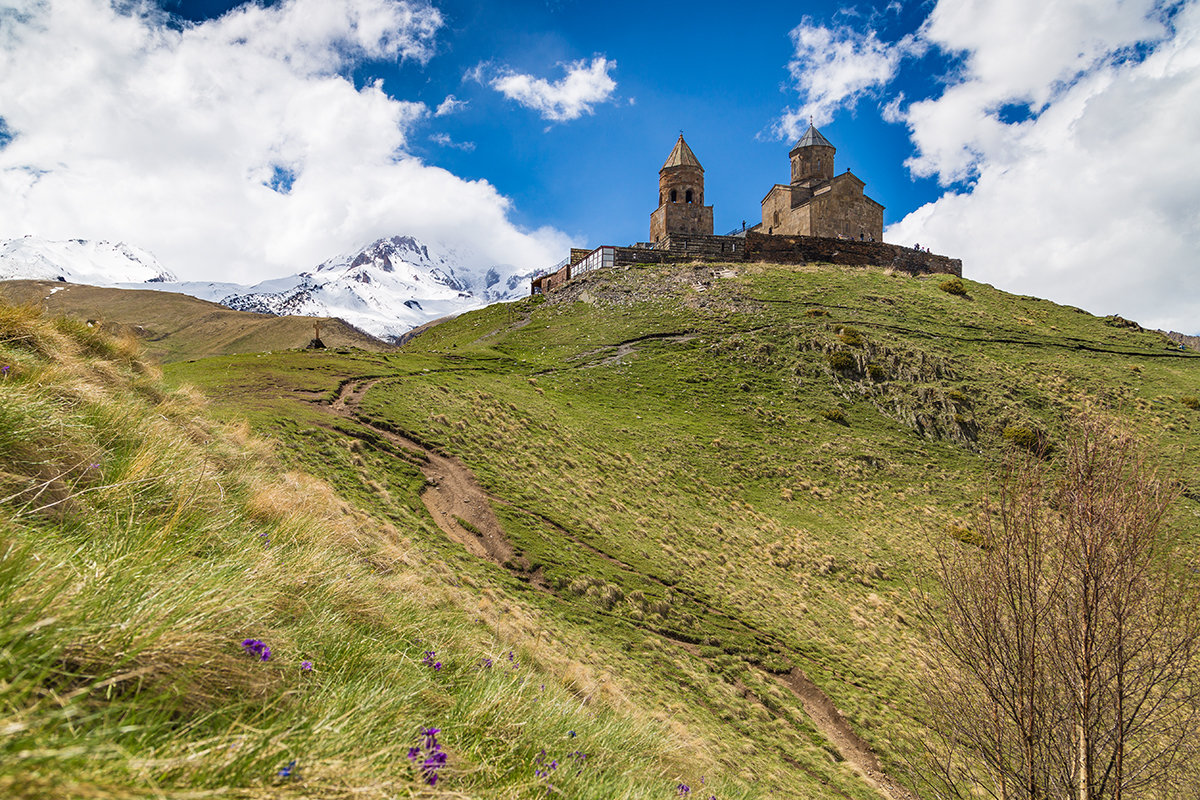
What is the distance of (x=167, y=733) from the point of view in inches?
78.8

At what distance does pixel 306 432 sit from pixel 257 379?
8.70 metres

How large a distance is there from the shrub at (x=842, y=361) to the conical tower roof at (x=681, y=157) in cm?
2996

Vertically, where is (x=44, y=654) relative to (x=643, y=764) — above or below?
above

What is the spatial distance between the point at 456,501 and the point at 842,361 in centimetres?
3327

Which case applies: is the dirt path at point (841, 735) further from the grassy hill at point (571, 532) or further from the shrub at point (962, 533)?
the shrub at point (962, 533)

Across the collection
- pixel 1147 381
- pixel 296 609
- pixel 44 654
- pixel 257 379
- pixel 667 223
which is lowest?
pixel 296 609

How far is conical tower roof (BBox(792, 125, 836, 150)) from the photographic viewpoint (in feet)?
213

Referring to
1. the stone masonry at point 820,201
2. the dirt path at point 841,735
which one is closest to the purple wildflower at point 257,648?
the dirt path at point 841,735

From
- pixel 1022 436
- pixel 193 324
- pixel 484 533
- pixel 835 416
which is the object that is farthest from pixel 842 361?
pixel 193 324

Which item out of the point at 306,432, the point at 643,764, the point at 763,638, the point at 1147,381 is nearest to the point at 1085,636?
the point at 643,764

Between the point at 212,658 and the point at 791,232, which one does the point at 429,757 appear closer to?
the point at 212,658

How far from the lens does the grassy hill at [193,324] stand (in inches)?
5728

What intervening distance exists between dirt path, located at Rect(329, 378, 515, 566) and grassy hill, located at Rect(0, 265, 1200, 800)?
4.5 inches

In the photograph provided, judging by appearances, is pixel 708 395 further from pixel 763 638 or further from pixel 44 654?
pixel 44 654
